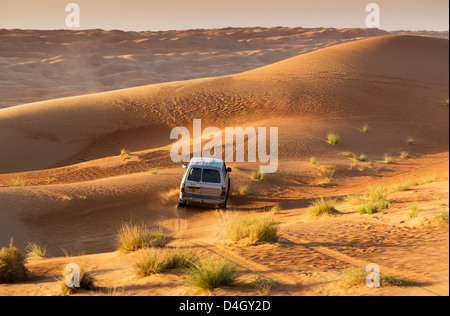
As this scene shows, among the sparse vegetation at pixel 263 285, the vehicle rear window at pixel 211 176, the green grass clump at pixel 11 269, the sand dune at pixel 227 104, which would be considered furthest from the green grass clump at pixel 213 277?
the sand dune at pixel 227 104

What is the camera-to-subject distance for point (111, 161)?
889 inches

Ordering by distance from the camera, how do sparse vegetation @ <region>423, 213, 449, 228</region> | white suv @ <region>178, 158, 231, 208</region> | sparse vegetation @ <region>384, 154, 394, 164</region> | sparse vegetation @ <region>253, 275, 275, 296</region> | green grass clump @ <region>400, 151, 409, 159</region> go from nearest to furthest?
1. sparse vegetation @ <region>253, 275, 275, 296</region>
2. sparse vegetation @ <region>423, 213, 449, 228</region>
3. white suv @ <region>178, 158, 231, 208</region>
4. green grass clump @ <region>400, 151, 409, 159</region>
5. sparse vegetation @ <region>384, 154, 394, 164</region>

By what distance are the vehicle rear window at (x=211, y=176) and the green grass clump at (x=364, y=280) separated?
27.9 ft

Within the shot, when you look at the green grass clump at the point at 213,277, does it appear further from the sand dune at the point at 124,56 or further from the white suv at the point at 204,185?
the sand dune at the point at 124,56

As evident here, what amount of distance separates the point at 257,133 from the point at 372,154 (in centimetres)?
688

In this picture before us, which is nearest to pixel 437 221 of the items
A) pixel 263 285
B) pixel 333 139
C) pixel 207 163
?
pixel 263 285

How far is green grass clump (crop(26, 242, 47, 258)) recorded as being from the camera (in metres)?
10.5

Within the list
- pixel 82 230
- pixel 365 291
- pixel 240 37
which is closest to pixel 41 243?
pixel 82 230

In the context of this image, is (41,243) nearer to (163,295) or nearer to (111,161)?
A: (163,295)

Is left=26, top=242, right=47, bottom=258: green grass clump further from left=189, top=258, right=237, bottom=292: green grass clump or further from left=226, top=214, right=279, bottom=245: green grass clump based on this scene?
left=189, top=258, right=237, bottom=292: green grass clump

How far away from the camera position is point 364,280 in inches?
251

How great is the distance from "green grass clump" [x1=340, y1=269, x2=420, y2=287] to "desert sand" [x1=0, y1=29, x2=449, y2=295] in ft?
0.65

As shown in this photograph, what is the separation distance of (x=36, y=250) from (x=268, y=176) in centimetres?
1171

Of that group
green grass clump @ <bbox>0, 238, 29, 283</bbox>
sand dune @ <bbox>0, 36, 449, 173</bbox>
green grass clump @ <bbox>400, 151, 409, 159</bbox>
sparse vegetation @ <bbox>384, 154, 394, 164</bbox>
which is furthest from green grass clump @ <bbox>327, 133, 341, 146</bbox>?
green grass clump @ <bbox>0, 238, 29, 283</bbox>
